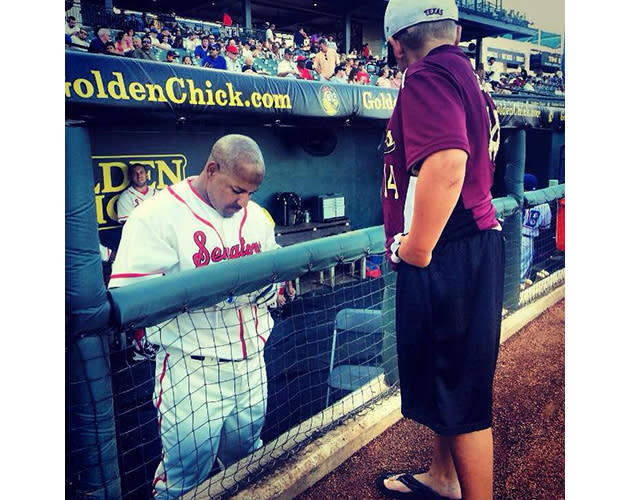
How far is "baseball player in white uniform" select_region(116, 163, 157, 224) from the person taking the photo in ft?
14.2

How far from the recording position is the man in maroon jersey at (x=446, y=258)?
119 cm

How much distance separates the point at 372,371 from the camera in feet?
7.62

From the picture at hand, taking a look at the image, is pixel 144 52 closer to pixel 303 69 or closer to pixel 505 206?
pixel 303 69

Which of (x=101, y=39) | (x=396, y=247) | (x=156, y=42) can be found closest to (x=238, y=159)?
(x=396, y=247)

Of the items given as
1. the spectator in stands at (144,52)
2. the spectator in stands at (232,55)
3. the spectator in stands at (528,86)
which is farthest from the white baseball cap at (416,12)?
the spectator in stands at (232,55)

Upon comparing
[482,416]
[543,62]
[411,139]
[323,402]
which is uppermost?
[543,62]

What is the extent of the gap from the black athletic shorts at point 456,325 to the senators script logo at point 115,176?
3621 mm

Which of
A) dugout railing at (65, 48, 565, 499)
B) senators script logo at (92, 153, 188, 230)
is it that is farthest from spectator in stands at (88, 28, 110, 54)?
senators script logo at (92, 153, 188, 230)

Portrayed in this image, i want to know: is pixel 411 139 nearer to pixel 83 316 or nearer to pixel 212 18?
pixel 83 316

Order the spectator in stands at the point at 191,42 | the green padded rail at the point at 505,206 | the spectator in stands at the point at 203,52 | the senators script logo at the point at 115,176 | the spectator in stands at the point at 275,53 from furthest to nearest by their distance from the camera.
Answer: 1. the spectator in stands at the point at 275,53
2. the spectator in stands at the point at 191,42
3. the spectator in stands at the point at 203,52
4. the senators script logo at the point at 115,176
5. the green padded rail at the point at 505,206

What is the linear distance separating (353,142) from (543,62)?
500cm

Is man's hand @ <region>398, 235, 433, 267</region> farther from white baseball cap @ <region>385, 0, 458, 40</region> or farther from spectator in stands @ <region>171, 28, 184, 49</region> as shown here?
spectator in stands @ <region>171, 28, 184, 49</region>

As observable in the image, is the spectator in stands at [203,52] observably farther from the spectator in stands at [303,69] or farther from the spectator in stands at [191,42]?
the spectator in stands at [303,69]
